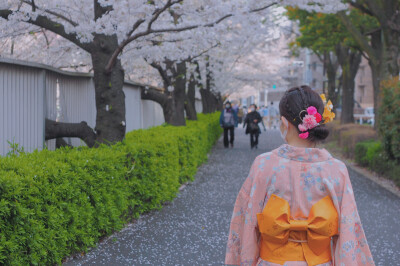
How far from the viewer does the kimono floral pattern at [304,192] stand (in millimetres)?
2592

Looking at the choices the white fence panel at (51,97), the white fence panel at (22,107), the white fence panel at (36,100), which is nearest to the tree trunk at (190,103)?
the white fence panel at (36,100)

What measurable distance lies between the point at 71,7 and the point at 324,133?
6131mm

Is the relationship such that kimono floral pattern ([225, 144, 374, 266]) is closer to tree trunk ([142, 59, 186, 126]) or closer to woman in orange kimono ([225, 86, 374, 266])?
woman in orange kimono ([225, 86, 374, 266])

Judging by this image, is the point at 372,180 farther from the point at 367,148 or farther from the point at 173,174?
the point at 173,174

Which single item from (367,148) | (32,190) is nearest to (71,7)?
(32,190)

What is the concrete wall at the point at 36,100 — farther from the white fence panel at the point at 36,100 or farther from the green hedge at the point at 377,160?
the green hedge at the point at 377,160

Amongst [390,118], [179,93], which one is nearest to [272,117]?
[179,93]

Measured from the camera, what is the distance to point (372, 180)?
11375mm

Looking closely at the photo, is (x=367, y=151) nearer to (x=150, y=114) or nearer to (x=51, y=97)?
(x=150, y=114)

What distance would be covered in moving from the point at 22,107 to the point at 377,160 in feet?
26.5

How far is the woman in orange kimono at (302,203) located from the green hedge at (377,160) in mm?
8002

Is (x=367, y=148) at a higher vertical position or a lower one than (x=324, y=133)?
lower

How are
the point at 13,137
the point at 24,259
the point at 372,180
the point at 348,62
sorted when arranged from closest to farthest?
the point at 24,259
the point at 13,137
the point at 372,180
the point at 348,62

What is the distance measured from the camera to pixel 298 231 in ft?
8.43
